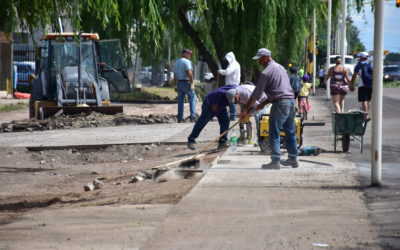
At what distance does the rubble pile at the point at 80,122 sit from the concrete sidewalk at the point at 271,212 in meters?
10.3

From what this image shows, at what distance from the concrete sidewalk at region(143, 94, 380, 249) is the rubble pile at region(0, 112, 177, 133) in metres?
10.3

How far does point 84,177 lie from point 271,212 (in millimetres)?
6326

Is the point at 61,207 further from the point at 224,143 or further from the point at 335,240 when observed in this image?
the point at 224,143

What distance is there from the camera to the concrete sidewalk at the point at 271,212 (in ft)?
23.5

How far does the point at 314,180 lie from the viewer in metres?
10.9

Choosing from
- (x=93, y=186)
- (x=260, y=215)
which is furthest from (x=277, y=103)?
(x=260, y=215)

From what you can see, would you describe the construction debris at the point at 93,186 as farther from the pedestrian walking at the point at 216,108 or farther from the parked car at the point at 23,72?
the parked car at the point at 23,72

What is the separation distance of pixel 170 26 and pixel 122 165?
14185mm

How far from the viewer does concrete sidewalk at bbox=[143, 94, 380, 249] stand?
7.15 meters

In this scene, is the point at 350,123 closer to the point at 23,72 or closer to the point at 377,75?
the point at 377,75

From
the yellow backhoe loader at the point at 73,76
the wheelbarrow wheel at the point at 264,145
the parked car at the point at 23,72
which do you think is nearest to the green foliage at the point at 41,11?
the wheelbarrow wheel at the point at 264,145

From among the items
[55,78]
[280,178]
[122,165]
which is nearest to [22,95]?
[55,78]

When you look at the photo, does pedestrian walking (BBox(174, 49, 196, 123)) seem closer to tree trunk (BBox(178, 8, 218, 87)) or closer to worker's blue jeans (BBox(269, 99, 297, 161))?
tree trunk (BBox(178, 8, 218, 87))

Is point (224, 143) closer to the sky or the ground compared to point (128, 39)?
closer to the ground
